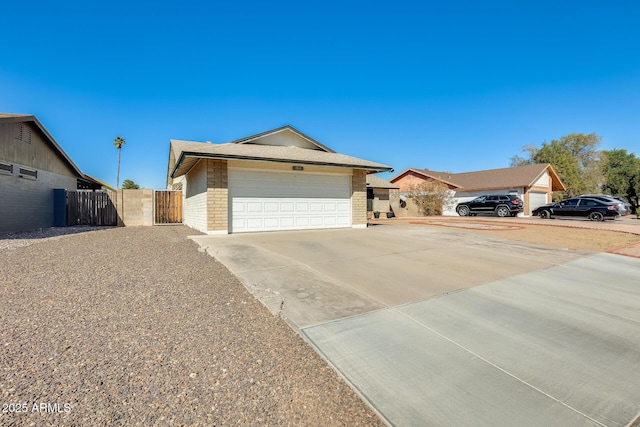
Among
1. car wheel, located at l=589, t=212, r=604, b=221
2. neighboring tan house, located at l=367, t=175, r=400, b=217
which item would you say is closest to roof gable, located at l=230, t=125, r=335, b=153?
neighboring tan house, located at l=367, t=175, r=400, b=217

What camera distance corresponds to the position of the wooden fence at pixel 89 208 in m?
15.5

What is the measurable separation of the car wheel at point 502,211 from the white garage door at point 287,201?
590 inches

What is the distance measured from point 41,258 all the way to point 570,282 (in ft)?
33.8

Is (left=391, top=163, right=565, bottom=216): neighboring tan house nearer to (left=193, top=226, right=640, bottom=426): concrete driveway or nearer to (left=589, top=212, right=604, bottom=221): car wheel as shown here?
(left=589, top=212, right=604, bottom=221): car wheel

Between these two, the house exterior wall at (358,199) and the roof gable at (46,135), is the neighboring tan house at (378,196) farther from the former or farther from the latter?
the roof gable at (46,135)

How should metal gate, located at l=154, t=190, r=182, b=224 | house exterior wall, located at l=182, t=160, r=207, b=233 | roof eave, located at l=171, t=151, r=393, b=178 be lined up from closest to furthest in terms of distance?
roof eave, located at l=171, t=151, r=393, b=178 < house exterior wall, located at l=182, t=160, r=207, b=233 < metal gate, located at l=154, t=190, r=182, b=224

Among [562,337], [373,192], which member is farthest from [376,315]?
[373,192]

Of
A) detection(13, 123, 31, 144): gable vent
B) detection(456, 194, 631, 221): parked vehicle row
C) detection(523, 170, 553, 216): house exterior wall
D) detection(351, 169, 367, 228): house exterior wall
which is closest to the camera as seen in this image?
detection(13, 123, 31, 144): gable vent

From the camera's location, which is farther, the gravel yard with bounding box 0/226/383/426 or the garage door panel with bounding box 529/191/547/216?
the garage door panel with bounding box 529/191/547/216

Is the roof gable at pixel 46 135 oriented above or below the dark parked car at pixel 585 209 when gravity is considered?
above

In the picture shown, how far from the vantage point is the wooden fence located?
15492mm

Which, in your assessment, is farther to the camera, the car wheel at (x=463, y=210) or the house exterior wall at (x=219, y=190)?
the car wheel at (x=463, y=210)

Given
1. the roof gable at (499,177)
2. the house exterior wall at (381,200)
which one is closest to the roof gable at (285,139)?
the house exterior wall at (381,200)

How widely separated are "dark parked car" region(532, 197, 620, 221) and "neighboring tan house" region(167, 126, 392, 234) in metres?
14.1
